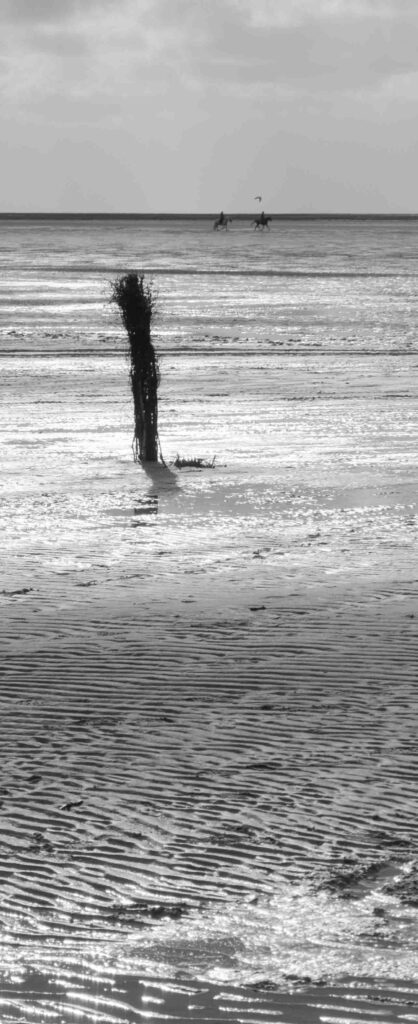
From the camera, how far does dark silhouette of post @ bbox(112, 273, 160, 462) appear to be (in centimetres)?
1238

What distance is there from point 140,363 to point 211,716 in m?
7.39

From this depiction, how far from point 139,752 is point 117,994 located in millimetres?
1952

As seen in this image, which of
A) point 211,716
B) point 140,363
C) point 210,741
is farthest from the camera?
point 140,363

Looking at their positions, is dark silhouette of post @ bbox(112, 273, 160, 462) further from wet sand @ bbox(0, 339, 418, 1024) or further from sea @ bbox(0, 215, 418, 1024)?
wet sand @ bbox(0, 339, 418, 1024)

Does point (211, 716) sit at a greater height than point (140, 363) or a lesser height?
lesser

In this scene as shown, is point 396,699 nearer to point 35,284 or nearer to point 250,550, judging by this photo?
point 250,550

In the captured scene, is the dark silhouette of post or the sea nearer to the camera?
the sea

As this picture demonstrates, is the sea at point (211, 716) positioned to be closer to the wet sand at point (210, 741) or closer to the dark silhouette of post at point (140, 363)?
the wet sand at point (210, 741)

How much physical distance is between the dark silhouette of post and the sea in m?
0.38

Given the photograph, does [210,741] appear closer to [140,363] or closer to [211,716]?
[211,716]

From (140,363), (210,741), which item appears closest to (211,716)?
(210,741)

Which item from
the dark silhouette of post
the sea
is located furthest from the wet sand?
the dark silhouette of post

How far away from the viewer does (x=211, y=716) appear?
582 centimetres

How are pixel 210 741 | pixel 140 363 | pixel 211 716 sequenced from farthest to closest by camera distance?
pixel 140 363 → pixel 211 716 → pixel 210 741
